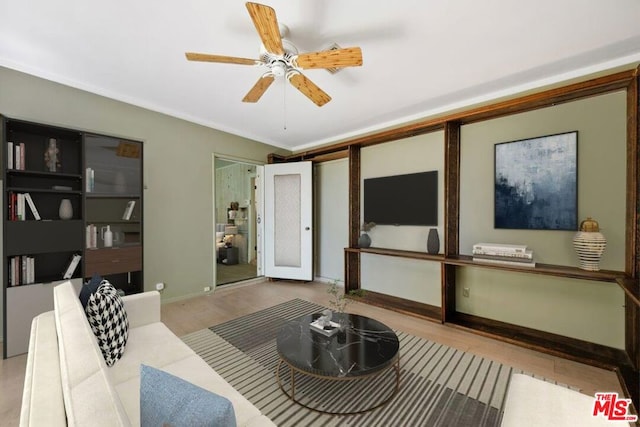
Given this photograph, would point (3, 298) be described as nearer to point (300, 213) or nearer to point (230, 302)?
point (230, 302)

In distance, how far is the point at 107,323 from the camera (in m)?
1.50

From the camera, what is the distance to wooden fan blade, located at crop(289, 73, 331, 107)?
2.10 m

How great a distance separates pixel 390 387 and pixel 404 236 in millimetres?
2101

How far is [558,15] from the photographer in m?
1.78

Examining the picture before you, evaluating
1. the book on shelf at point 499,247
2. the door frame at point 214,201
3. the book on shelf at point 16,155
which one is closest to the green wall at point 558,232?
the book on shelf at point 499,247

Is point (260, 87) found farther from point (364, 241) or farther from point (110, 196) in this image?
point (364, 241)

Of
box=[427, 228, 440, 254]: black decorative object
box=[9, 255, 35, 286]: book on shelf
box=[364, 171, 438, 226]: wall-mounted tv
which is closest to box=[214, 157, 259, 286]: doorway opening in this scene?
box=[364, 171, 438, 226]: wall-mounted tv

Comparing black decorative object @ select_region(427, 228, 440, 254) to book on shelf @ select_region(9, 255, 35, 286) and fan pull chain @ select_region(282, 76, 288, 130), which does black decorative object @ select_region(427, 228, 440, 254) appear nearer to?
fan pull chain @ select_region(282, 76, 288, 130)

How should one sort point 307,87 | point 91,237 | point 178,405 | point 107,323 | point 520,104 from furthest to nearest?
1. point 91,237
2. point 520,104
3. point 307,87
4. point 107,323
5. point 178,405

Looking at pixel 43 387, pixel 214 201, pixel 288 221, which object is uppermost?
pixel 214 201

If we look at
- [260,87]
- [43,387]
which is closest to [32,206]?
[260,87]

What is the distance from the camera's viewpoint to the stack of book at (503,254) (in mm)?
2502

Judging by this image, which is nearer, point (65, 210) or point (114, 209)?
point (65, 210)

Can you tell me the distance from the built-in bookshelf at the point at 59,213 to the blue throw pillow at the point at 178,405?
2.59 meters
